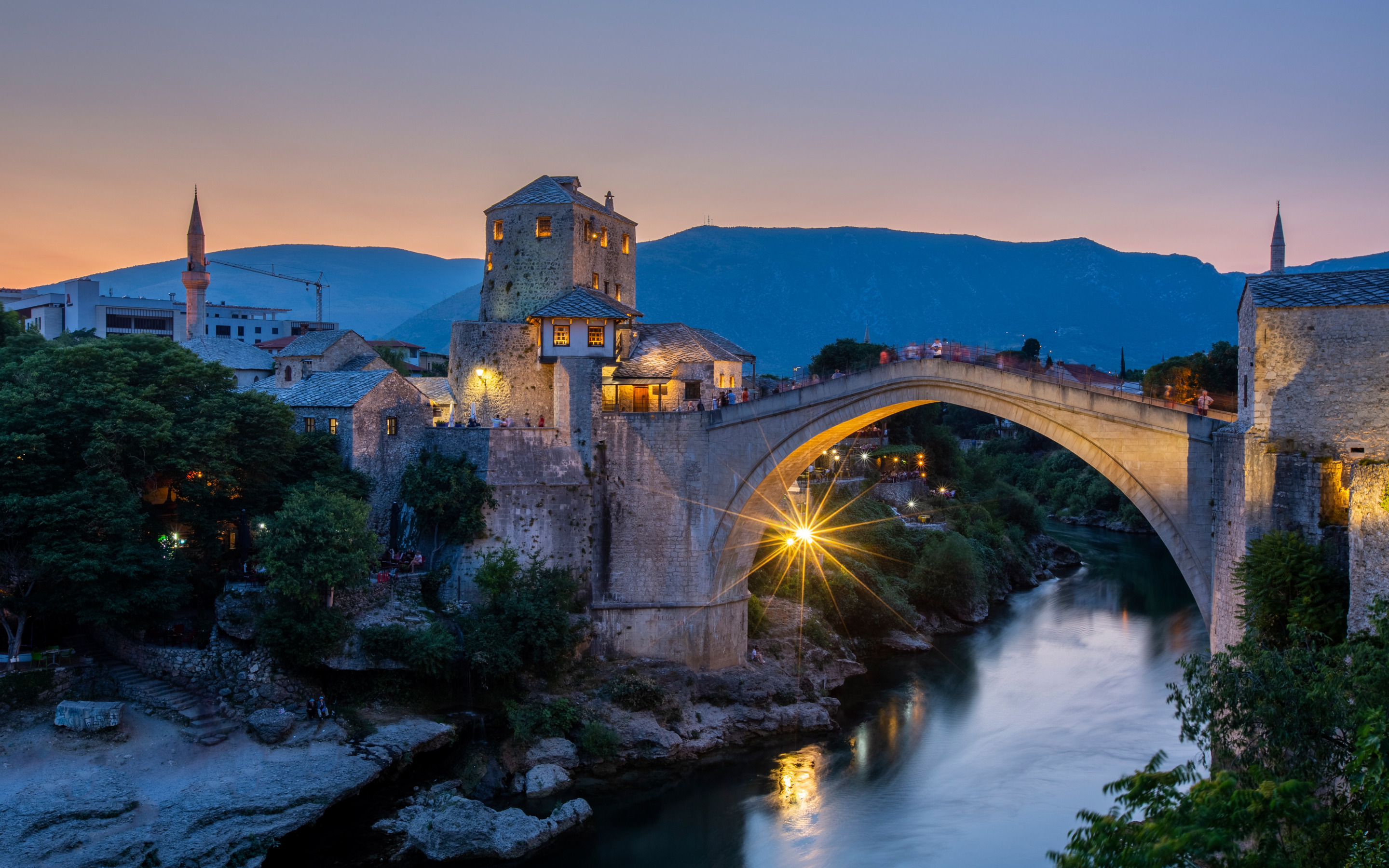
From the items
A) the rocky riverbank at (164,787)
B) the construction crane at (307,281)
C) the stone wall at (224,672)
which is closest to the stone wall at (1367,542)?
the rocky riverbank at (164,787)

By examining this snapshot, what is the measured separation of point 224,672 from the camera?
2331 cm

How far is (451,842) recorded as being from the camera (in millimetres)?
19828

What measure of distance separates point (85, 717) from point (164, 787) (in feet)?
8.94

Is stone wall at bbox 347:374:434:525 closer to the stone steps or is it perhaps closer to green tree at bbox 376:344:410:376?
the stone steps

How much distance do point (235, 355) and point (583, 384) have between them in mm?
20505

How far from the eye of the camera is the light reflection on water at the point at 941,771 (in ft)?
68.7

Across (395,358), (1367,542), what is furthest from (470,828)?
(395,358)

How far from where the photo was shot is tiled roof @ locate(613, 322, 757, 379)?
30625mm

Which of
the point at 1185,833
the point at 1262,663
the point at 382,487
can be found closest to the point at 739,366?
the point at 382,487

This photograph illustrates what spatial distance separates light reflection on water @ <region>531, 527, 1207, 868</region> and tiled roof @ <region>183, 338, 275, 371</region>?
26.3 m

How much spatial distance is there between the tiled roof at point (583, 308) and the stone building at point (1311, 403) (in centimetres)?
1711

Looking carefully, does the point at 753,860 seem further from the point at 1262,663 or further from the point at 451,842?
the point at 1262,663

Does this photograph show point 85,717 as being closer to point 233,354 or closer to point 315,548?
point 315,548

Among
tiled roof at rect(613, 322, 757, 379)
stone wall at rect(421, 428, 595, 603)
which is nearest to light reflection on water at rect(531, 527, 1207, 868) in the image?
stone wall at rect(421, 428, 595, 603)
